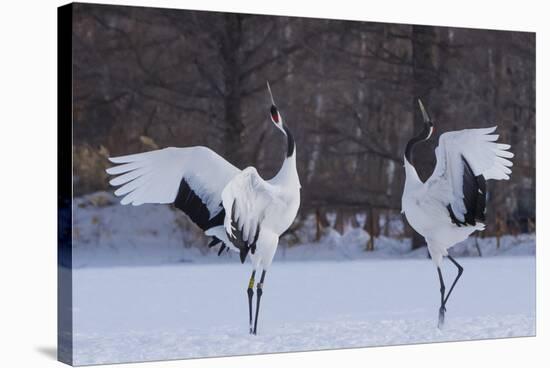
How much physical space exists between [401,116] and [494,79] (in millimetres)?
983

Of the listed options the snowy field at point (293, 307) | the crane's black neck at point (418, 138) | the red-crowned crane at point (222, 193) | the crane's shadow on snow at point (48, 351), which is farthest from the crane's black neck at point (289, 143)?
the crane's shadow on snow at point (48, 351)

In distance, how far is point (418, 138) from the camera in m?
10.3

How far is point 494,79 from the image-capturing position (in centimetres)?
1073

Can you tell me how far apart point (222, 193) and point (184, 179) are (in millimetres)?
302

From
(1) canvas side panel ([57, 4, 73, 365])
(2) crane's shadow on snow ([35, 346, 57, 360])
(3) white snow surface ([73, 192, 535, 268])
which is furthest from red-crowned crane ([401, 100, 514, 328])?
(2) crane's shadow on snow ([35, 346, 57, 360])

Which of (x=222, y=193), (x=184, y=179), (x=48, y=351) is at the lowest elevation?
(x=48, y=351)

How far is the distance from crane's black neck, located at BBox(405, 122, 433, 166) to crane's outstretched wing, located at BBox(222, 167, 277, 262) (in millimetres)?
1330

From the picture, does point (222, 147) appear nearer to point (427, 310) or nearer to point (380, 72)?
point (380, 72)

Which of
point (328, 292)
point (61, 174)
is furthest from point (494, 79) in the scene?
point (61, 174)

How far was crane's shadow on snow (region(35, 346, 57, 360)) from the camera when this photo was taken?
944 cm

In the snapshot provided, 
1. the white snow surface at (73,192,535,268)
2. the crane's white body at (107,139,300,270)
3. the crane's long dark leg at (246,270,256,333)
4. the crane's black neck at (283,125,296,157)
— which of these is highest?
the crane's black neck at (283,125,296,157)

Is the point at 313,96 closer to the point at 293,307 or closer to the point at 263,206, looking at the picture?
the point at 263,206

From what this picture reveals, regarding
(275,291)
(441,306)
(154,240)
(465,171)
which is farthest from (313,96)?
(441,306)

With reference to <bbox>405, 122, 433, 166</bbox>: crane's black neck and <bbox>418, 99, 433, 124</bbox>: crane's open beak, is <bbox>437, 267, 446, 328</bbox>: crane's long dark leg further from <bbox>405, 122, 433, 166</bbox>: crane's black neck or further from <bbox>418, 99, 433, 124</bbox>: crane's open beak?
<bbox>418, 99, 433, 124</bbox>: crane's open beak
